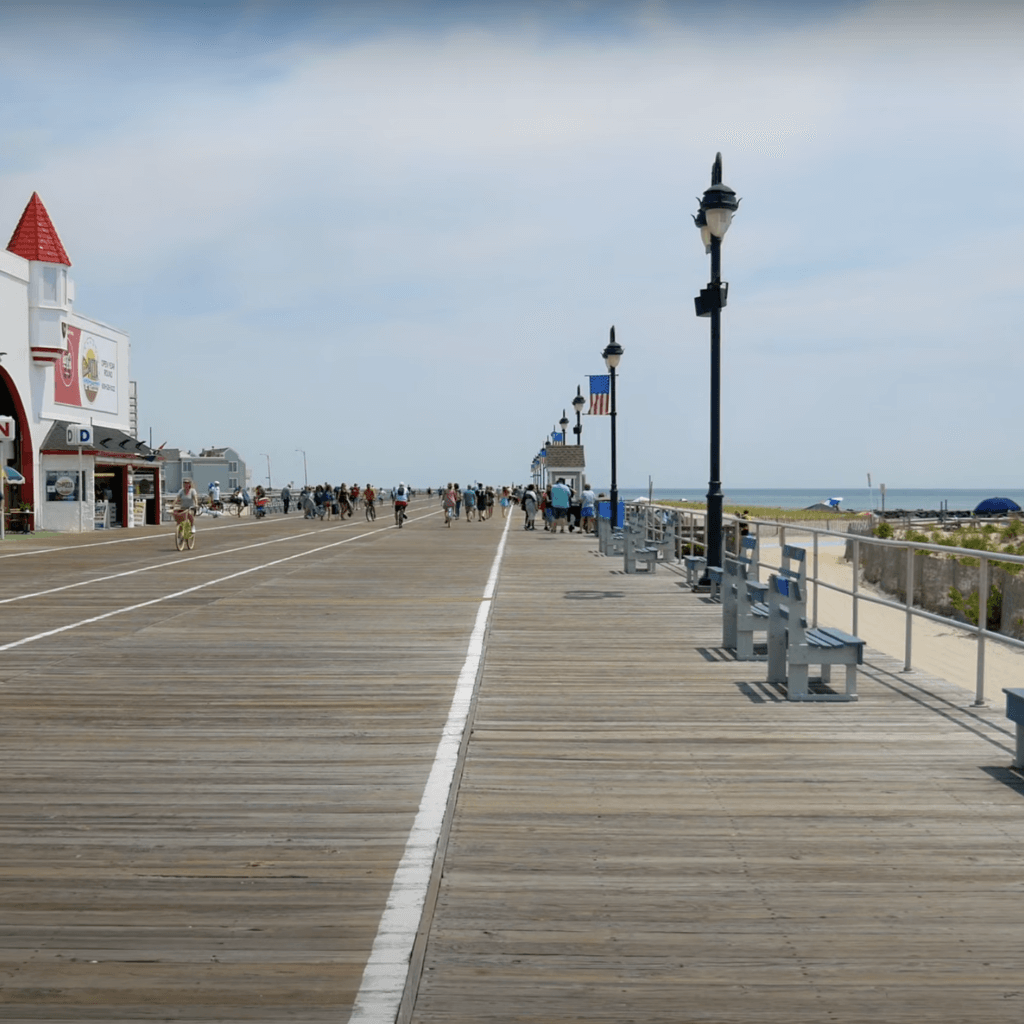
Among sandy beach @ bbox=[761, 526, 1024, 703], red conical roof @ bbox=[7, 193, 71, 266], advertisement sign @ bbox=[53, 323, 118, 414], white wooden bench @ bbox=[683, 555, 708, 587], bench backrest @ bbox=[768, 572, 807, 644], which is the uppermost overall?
red conical roof @ bbox=[7, 193, 71, 266]

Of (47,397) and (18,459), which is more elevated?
(47,397)

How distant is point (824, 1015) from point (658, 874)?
128 cm

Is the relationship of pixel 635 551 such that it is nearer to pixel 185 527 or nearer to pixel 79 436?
pixel 185 527

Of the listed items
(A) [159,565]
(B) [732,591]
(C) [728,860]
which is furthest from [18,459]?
(C) [728,860]

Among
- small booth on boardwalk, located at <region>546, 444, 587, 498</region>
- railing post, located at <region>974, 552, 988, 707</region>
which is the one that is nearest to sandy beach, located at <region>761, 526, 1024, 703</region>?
railing post, located at <region>974, 552, 988, 707</region>

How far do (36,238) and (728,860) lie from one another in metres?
43.0

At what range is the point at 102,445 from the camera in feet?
143

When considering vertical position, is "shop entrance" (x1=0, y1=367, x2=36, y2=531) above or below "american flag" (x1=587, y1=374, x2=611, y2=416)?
below

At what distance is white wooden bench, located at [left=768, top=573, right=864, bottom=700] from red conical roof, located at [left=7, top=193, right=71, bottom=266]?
39.1 m

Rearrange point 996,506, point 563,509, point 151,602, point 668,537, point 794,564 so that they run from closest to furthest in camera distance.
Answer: point 794,564 < point 151,602 < point 668,537 < point 563,509 < point 996,506

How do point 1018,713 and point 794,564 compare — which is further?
point 794,564

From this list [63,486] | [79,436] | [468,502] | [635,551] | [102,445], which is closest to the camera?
[635,551]

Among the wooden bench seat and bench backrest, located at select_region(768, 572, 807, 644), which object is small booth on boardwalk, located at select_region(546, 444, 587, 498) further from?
the wooden bench seat

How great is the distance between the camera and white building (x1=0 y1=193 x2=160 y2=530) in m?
40.4
